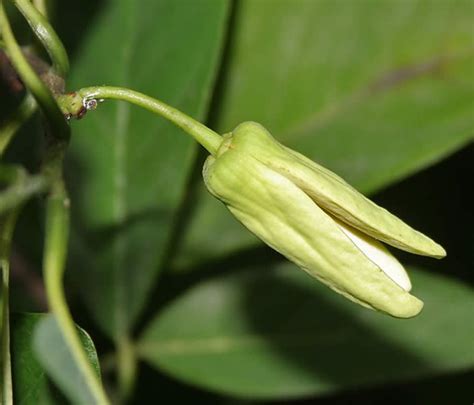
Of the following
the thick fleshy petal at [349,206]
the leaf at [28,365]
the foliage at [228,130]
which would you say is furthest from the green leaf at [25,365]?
the foliage at [228,130]

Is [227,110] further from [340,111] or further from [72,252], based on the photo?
[72,252]

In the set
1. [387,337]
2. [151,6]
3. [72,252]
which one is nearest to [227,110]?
[151,6]

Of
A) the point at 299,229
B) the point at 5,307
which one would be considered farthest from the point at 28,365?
the point at 299,229

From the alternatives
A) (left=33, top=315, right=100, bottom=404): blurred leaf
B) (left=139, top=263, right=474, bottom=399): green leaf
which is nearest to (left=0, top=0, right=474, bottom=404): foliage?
(left=139, top=263, right=474, bottom=399): green leaf

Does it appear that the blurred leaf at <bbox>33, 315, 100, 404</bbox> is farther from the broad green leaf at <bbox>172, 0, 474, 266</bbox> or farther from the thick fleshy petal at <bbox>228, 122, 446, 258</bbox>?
the broad green leaf at <bbox>172, 0, 474, 266</bbox>

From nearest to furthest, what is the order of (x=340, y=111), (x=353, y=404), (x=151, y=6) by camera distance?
(x=151, y=6), (x=340, y=111), (x=353, y=404)

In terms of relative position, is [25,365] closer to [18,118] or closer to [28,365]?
[28,365]
